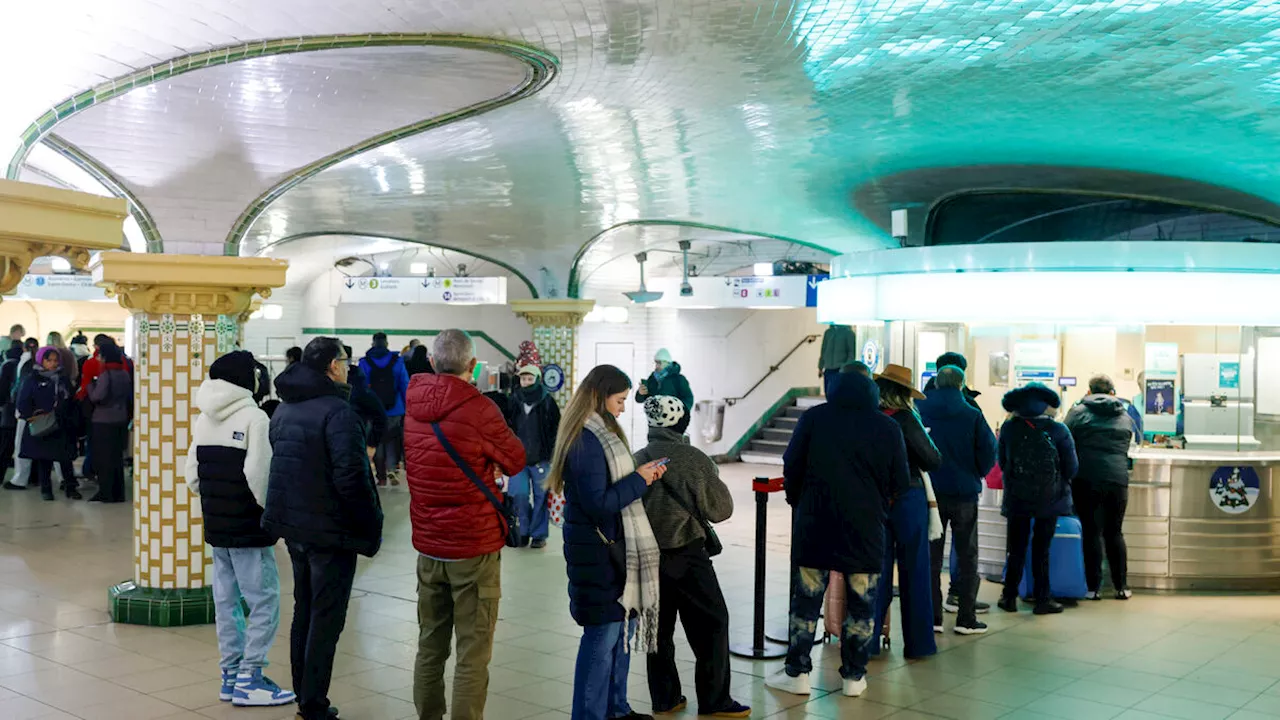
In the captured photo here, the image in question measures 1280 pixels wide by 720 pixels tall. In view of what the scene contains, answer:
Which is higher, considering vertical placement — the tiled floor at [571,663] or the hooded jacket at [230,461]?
the hooded jacket at [230,461]

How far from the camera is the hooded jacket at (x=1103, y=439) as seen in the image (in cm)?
838

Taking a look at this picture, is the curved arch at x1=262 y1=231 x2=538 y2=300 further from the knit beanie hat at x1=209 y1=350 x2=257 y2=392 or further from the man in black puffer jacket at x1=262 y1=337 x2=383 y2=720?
the man in black puffer jacket at x1=262 y1=337 x2=383 y2=720

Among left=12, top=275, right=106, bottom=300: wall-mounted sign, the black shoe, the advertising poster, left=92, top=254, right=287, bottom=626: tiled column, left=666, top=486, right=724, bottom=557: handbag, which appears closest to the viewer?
left=666, top=486, right=724, bottom=557: handbag

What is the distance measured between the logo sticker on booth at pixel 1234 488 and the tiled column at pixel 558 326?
911 cm

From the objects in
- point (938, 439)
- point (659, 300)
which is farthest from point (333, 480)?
point (659, 300)

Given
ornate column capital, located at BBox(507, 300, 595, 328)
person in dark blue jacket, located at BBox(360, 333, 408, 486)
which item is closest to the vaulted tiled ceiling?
person in dark blue jacket, located at BBox(360, 333, 408, 486)

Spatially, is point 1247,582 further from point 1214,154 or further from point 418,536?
point 418,536

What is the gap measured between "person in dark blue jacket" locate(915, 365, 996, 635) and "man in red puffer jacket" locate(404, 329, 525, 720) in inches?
129

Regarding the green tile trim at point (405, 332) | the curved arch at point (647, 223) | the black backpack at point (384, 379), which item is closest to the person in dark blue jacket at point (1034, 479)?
the curved arch at point (647, 223)

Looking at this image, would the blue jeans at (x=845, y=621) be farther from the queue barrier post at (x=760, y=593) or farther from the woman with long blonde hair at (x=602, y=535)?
the woman with long blonde hair at (x=602, y=535)

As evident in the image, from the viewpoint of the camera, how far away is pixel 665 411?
5.13 meters

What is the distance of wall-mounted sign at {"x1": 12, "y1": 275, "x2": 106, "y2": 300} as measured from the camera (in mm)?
19062

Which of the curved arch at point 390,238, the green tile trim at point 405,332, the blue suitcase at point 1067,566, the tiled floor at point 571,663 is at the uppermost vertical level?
the curved arch at point 390,238

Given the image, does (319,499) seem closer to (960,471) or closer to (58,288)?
(960,471)
